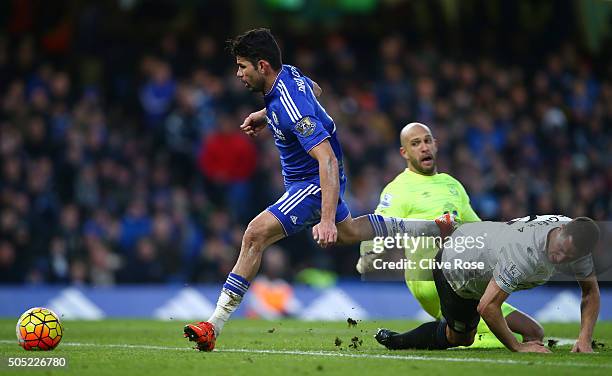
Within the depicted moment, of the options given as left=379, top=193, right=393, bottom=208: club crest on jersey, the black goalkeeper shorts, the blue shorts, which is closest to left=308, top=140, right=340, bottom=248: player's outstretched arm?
the blue shorts

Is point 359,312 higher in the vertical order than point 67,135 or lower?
lower

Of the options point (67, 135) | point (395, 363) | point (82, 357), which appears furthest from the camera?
point (67, 135)

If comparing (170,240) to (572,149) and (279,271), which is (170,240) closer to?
(279,271)

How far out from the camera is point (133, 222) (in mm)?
17016

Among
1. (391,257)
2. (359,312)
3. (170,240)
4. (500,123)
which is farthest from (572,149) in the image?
(391,257)

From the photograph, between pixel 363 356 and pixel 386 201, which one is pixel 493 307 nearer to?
pixel 363 356

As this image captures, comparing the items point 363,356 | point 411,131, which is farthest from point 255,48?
point 363,356

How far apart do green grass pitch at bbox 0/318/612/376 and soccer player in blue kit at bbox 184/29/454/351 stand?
57cm

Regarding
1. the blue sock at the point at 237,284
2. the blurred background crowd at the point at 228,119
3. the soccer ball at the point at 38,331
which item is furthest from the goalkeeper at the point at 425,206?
the blurred background crowd at the point at 228,119

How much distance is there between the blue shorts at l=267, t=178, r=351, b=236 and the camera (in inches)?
344

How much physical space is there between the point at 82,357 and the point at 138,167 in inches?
385

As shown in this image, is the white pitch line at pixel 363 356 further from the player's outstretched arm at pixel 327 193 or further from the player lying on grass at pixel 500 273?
the player's outstretched arm at pixel 327 193

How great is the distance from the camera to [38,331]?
344 inches

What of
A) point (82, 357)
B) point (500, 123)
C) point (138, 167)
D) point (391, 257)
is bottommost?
point (82, 357)
